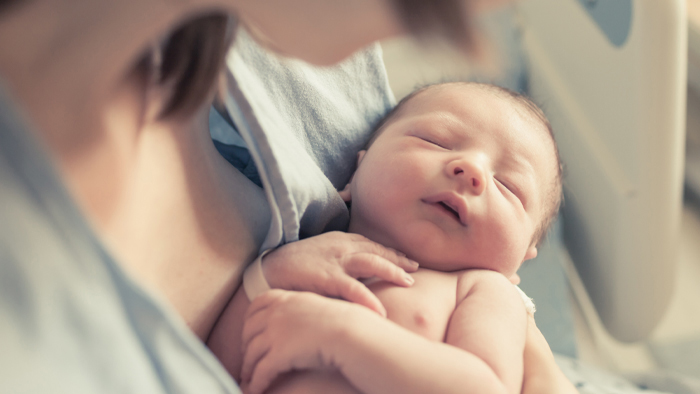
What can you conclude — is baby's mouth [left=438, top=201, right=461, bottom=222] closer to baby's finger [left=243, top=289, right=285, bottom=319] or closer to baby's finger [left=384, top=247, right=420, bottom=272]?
baby's finger [left=384, top=247, right=420, bottom=272]

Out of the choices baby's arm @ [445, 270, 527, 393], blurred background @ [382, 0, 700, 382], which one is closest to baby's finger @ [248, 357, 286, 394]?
baby's arm @ [445, 270, 527, 393]

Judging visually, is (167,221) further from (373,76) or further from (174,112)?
(373,76)

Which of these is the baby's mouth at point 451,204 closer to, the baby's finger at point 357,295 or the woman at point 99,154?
the baby's finger at point 357,295

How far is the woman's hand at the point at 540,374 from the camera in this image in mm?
687

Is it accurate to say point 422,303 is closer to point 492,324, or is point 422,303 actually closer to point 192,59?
point 492,324

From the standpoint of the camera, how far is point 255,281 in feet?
2.14

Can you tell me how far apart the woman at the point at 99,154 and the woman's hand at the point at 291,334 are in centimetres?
9

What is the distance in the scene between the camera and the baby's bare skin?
0.58 metres

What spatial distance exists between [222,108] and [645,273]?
900 mm

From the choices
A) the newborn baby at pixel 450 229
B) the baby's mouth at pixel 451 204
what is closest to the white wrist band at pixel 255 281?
the newborn baby at pixel 450 229

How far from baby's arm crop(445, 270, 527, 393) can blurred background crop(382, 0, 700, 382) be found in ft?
1.69

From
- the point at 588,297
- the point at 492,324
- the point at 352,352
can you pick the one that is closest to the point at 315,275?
the point at 352,352

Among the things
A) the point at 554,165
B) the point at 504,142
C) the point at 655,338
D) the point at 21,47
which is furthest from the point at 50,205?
the point at 655,338

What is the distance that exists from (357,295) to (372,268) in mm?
56
